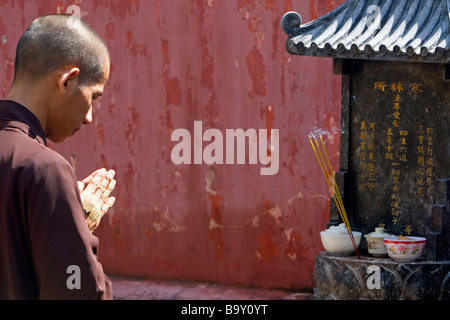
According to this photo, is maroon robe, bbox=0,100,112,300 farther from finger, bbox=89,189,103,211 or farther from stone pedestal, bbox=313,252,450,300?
stone pedestal, bbox=313,252,450,300

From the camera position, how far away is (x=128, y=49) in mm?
6273

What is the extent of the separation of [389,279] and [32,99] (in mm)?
2956

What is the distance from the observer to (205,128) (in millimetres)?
6004

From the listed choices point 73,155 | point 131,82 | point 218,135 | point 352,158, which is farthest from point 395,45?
point 73,155

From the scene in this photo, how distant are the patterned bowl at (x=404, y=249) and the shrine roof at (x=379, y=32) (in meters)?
1.01

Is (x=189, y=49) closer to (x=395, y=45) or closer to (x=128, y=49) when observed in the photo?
(x=128, y=49)

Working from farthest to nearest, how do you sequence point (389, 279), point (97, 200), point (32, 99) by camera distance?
point (389, 279)
point (97, 200)
point (32, 99)

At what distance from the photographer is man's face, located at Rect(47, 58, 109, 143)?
5.41 ft

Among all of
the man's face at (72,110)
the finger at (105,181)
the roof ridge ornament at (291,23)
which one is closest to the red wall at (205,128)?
the roof ridge ornament at (291,23)

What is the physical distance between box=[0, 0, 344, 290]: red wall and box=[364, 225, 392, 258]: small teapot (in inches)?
50.8

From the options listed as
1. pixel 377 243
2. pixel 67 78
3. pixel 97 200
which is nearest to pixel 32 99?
pixel 67 78

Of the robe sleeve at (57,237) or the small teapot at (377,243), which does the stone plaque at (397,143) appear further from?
the robe sleeve at (57,237)

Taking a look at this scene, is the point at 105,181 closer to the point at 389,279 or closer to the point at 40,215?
the point at 40,215

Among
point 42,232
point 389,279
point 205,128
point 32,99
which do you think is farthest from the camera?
point 205,128
